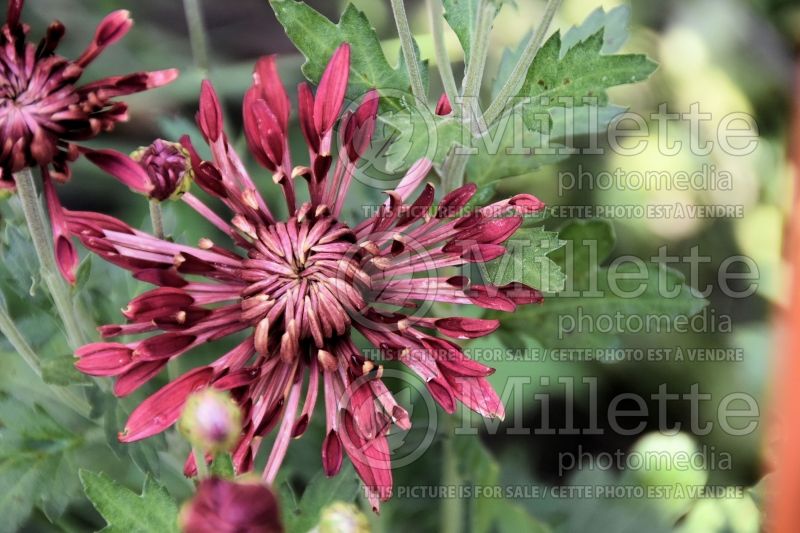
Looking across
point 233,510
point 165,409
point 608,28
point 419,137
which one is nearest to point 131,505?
point 165,409

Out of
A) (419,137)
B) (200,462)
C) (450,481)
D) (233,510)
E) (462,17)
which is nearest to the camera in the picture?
(233,510)

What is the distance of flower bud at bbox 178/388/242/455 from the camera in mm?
595

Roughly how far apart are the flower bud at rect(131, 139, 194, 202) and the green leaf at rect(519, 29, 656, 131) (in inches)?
12.9

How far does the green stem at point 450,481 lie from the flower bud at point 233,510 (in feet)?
1.91

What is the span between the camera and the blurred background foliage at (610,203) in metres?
1.20

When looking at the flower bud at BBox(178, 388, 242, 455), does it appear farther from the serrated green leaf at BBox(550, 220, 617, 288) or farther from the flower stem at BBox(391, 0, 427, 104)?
the serrated green leaf at BBox(550, 220, 617, 288)

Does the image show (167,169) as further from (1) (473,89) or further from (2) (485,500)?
(2) (485,500)

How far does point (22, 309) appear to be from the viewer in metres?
1.10

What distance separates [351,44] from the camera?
0.86 metres

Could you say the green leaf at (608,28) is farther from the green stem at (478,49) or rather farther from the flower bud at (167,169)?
the flower bud at (167,169)

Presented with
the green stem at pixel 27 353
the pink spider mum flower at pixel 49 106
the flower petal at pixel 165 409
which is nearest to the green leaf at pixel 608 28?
the pink spider mum flower at pixel 49 106

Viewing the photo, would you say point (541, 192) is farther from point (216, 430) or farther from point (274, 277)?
point (216, 430)

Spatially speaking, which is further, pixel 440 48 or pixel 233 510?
pixel 440 48

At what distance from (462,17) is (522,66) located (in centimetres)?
12
